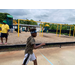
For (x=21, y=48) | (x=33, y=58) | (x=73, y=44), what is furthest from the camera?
(x=73, y=44)

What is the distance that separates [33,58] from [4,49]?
304cm

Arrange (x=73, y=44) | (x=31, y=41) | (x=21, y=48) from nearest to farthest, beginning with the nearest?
1. (x=31, y=41)
2. (x=21, y=48)
3. (x=73, y=44)

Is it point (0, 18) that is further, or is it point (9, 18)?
point (0, 18)

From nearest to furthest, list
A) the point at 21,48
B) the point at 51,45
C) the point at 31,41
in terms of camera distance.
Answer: the point at 31,41 → the point at 21,48 → the point at 51,45

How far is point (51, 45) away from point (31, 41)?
Result: 4.06 metres

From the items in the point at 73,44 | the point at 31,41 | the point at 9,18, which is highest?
the point at 9,18

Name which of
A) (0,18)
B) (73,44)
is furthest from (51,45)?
(0,18)

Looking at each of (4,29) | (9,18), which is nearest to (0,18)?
(9,18)

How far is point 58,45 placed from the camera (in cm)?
604

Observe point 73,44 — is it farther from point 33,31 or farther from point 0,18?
point 0,18

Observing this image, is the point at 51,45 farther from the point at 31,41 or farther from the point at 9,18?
the point at 9,18

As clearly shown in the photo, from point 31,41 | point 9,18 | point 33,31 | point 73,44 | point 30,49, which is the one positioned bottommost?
point 73,44

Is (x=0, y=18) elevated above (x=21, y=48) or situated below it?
above

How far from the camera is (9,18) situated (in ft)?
63.9
